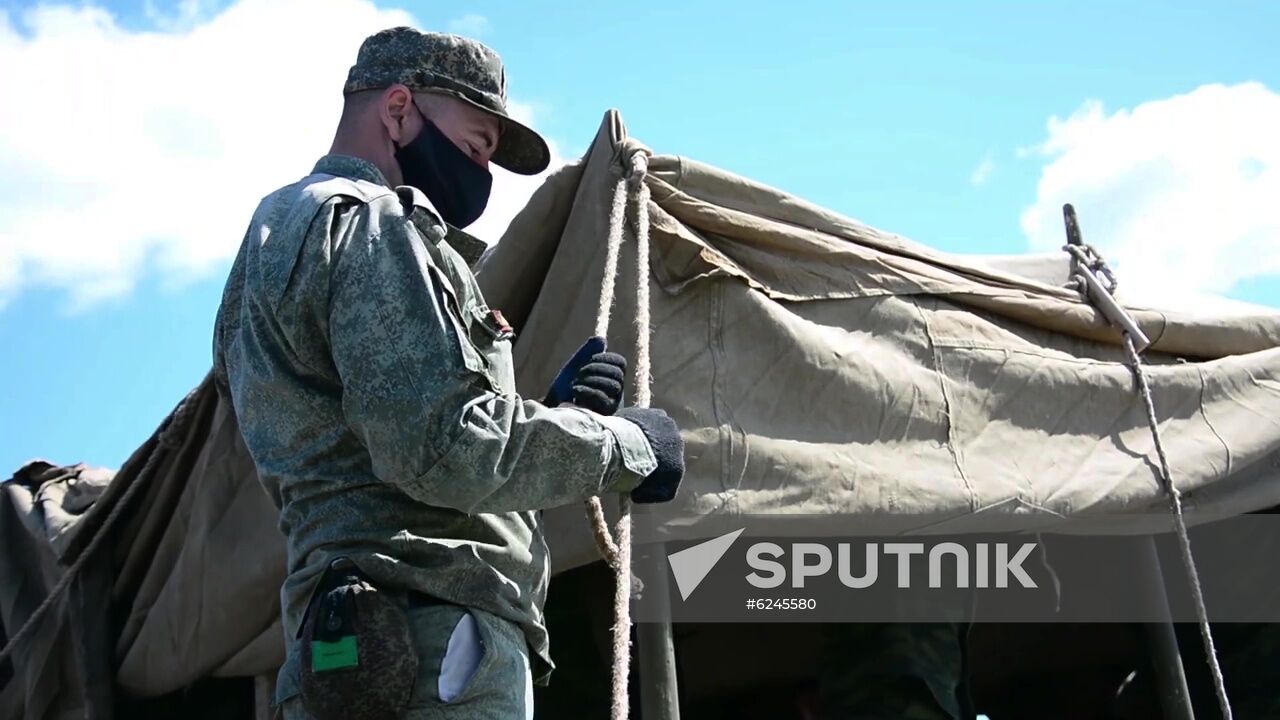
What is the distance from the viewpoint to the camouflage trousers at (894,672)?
2891 millimetres

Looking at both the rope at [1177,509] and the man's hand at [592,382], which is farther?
the rope at [1177,509]

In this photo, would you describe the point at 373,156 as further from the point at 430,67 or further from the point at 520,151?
the point at 520,151

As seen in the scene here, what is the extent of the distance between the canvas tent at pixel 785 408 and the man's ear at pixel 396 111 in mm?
836

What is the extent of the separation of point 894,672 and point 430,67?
5.34ft

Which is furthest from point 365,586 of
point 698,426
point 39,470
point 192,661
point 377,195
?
point 39,470

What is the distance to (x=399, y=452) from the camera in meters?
1.61

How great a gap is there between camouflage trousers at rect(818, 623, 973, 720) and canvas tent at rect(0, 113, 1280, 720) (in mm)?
297

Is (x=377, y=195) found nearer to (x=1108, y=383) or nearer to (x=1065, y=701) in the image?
(x=1108, y=383)

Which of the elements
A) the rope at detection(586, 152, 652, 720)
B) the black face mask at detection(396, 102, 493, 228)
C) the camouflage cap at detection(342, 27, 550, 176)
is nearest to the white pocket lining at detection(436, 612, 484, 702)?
the rope at detection(586, 152, 652, 720)

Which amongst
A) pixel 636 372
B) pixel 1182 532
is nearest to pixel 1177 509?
pixel 1182 532

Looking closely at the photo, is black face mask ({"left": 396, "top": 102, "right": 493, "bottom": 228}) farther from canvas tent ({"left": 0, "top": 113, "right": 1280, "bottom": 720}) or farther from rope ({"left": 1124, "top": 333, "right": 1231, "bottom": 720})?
rope ({"left": 1124, "top": 333, "right": 1231, "bottom": 720})

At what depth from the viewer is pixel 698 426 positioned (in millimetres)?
2715

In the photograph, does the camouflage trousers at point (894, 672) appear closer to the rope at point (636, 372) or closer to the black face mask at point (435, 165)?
the rope at point (636, 372)

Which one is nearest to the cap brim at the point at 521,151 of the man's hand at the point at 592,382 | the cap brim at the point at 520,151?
the cap brim at the point at 520,151
